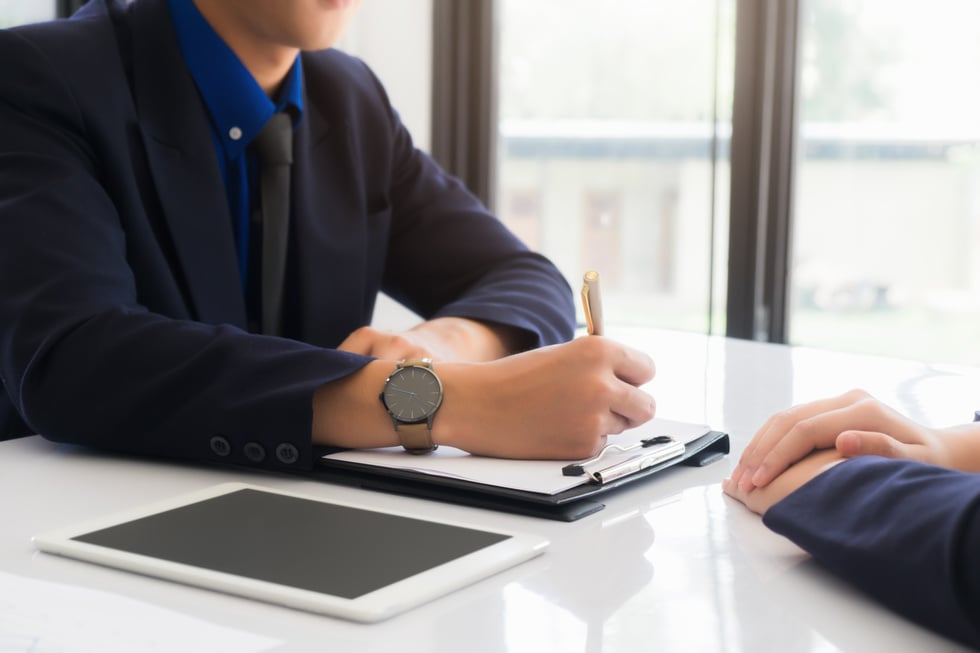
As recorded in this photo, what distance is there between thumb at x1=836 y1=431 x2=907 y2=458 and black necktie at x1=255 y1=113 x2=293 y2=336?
2.80 feet

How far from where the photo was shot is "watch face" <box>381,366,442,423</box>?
2.97 ft

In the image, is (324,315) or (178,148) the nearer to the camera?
(178,148)

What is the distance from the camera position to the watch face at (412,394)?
90 centimetres

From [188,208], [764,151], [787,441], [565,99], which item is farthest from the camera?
[565,99]

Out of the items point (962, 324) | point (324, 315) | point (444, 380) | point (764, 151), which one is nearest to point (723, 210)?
point (764, 151)

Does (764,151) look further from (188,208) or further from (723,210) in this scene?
(188,208)

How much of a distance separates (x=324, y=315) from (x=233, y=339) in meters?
0.55

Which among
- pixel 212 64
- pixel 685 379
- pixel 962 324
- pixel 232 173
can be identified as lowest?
pixel 962 324

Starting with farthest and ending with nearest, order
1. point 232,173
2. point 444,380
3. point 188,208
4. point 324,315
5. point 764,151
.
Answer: point 764,151, point 324,315, point 232,173, point 188,208, point 444,380

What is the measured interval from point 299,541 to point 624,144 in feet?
7.96

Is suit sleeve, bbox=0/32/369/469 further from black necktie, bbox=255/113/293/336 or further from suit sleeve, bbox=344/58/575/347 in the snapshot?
suit sleeve, bbox=344/58/575/347

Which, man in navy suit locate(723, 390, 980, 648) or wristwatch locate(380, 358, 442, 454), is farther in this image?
wristwatch locate(380, 358, 442, 454)

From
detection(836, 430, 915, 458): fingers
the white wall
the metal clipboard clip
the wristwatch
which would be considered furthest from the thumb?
the white wall

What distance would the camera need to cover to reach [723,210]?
2.55 m
